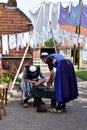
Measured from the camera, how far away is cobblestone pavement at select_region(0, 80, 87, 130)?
938 centimetres

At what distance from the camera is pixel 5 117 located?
10.5m

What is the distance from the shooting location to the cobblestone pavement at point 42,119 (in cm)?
938

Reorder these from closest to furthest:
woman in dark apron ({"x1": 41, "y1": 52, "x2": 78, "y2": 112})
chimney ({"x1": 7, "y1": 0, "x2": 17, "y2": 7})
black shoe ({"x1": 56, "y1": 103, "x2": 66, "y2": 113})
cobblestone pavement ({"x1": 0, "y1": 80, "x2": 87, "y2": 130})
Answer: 1. cobblestone pavement ({"x1": 0, "y1": 80, "x2": 87, "y2": 130})
2. woman in dark apron ({"x1": 41, "y1": 52, "x2": 78, "y2": 112})
3. black shoe ({"x1": 56, "y1": 103, "x2": 66, "y2": 113})
4. chimney ({"x1": 7, "y1": 0, "x2": 17, "y2": 7})

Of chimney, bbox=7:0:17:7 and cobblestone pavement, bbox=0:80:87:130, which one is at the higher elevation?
chimney, bbox=7:0:17:7

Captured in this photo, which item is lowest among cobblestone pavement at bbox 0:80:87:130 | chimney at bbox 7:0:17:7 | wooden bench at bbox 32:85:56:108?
cobblestone pavement at bbox 0:80:87:130

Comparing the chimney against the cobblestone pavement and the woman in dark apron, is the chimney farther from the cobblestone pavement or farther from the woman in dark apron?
the woman in dark apron

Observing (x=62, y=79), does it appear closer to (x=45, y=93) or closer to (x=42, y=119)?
(x=45, y=93)

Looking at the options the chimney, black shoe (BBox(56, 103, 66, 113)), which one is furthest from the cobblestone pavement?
the chimney

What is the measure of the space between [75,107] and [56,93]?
Answer: 53.0 inches

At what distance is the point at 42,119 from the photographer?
1034 cm

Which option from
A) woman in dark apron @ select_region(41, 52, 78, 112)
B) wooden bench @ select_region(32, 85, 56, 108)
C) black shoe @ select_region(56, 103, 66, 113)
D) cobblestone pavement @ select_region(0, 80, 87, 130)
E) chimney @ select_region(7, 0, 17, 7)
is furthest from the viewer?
chimney @ select_region(7, 0, 17, 7)

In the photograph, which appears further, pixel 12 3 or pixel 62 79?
pixel 12 3

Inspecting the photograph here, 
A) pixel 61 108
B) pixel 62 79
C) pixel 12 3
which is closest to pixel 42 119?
pixel 61 108

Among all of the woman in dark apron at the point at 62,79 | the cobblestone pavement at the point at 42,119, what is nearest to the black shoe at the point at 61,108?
the woman in dark apron at the point at 62,79
